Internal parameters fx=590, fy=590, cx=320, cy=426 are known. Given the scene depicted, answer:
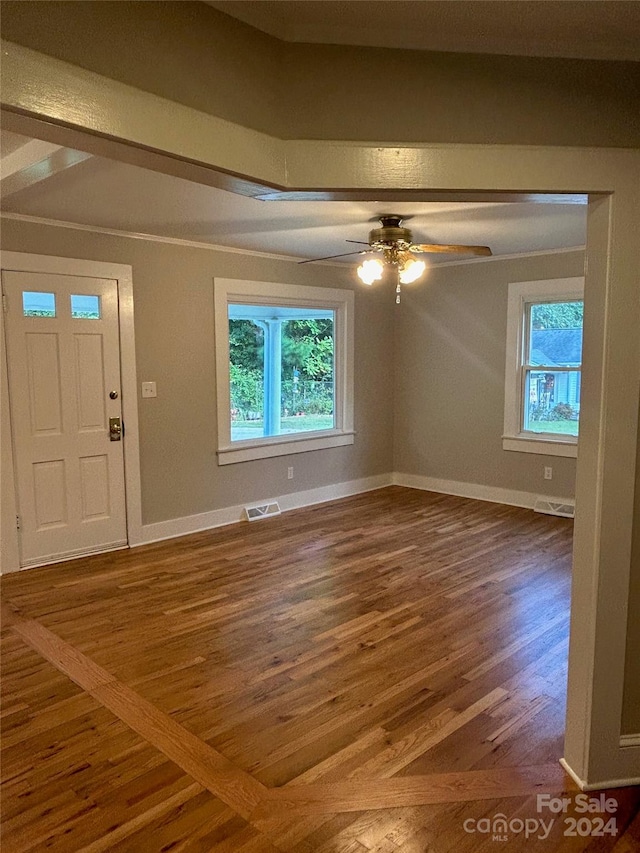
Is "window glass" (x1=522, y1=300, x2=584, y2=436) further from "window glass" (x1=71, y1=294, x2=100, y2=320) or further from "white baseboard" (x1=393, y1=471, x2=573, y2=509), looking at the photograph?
"window glass" (x1=71, y1=294, x2=100, y2=320)

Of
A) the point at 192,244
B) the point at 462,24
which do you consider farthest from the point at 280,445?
the point at 462,24

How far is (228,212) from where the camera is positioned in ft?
12.0

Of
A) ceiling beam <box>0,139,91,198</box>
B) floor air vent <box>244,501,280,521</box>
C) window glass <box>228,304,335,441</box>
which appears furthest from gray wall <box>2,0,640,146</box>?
floor air vent <box>244,501,280,521</box>

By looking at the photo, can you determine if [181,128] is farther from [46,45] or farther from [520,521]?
[520,521]

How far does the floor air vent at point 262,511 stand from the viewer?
537cm

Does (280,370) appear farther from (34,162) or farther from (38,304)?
(34,162)

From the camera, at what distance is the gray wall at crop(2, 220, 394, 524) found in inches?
171

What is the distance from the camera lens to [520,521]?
525 centimetres

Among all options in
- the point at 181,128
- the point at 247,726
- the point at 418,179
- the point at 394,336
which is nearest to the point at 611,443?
the point at 418,179

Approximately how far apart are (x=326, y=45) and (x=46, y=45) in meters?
0.81

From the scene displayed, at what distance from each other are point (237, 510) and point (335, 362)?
189cm

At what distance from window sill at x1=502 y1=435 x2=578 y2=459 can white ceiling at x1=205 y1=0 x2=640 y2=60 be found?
3978mm

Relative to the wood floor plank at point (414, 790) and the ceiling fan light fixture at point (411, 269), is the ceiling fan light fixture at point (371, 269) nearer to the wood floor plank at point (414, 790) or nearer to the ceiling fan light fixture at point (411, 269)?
the ceiling fan light fixture at point (411, 269)

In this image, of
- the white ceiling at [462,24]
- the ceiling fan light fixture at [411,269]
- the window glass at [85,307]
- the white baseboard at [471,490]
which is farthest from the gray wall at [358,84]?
the white baseboard at [471,490]
